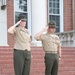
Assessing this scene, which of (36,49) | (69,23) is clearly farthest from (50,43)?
(69,23)

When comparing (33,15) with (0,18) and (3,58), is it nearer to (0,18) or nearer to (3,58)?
(0,18)

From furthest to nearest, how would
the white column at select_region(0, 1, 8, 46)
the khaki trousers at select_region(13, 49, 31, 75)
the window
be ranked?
the window → the white column at select_region(0, 1, 8, 46) → the khaki trousers at select_region(13, 49, 31, 75)

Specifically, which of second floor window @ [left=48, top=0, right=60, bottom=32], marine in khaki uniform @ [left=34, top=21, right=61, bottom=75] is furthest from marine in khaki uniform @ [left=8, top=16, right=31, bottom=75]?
second floor window @ [left=48, top=0, right=60, bottom=32]

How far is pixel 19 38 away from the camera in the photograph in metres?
8.59

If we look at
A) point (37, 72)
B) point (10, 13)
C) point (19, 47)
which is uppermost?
point (10, 13)

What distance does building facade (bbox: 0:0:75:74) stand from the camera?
1653 cm

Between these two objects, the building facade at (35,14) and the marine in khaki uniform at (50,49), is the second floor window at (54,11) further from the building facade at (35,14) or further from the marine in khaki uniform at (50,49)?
the marine in khaki uniform at (50,49)

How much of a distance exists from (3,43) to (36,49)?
3194 mm

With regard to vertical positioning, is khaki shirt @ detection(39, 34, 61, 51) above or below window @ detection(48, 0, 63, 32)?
below

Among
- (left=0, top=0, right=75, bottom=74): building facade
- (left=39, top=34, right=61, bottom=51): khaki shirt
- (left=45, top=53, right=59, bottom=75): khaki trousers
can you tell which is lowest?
(left=45, top=53, right=59, bottom=75): khaki trousers

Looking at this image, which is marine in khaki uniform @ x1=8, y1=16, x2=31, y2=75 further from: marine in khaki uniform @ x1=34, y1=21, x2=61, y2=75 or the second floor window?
the second floor window

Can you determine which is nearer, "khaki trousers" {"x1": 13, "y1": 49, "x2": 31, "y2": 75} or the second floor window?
"khaki trousers" {"x1": 13, "y1": 49, "x2": 31, "y2": 75}

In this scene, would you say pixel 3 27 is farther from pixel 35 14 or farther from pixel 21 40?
pixel 21 40

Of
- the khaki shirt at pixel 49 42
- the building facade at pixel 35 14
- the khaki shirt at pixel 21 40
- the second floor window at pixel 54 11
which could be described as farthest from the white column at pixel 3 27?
the khaki shirt at pixel 49 42
